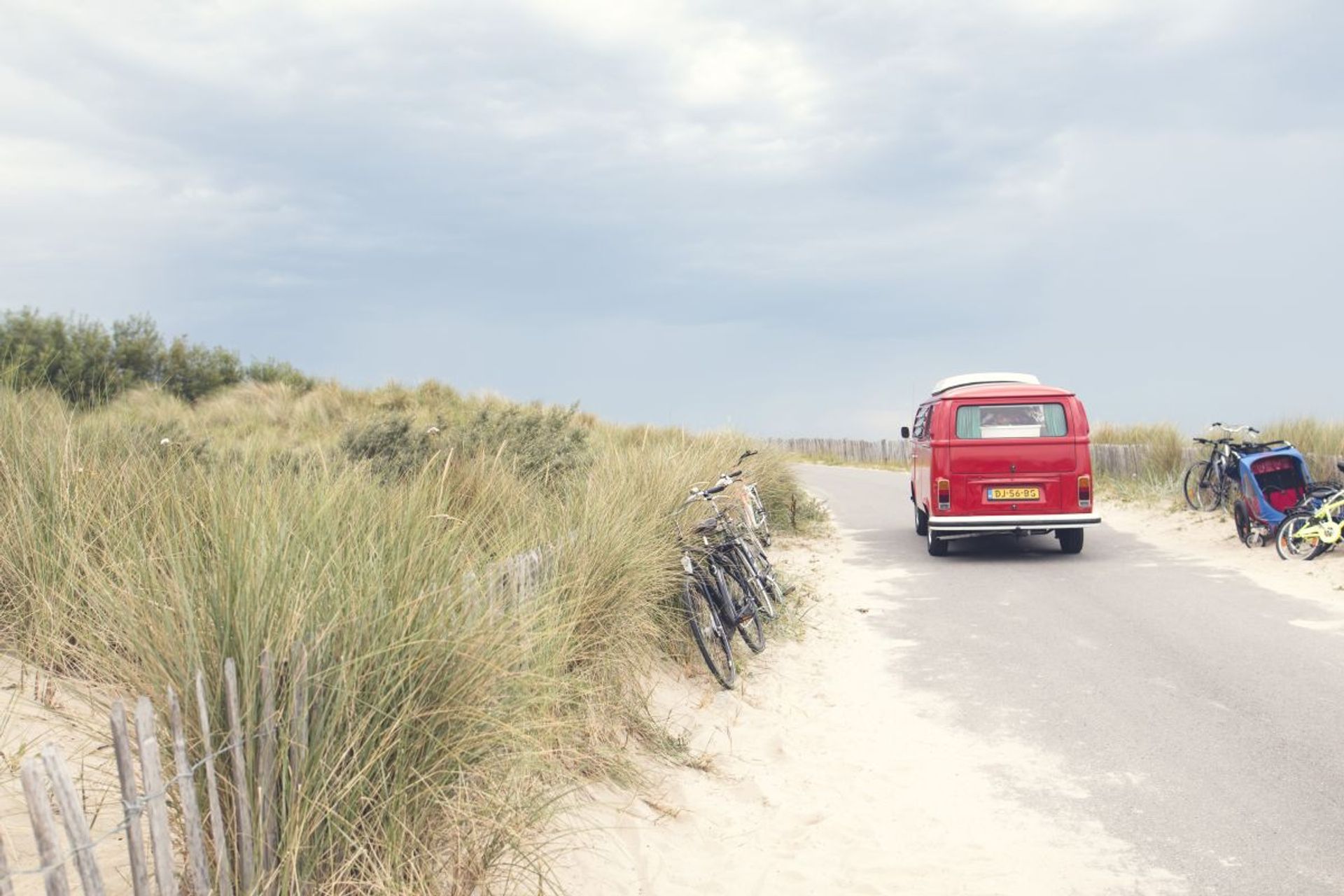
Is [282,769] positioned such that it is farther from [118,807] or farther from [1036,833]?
[1036,833]

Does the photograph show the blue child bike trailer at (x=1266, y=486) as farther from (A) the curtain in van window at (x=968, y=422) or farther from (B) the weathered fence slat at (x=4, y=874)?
(B) the weathered fence slat at (x=4, y=874)

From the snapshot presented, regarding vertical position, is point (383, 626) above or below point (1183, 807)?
above

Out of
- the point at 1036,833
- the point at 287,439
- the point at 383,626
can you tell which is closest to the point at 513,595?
the point at 383,626

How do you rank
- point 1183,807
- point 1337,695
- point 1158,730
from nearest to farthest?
1. point 1183,807
2. point 1158,730
3. point 1337,695

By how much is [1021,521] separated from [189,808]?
1215 cm

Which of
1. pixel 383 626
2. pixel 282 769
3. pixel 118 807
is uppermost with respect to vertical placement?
pixel 383 626

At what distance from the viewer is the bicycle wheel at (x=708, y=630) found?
7.46m

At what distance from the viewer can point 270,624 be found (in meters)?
3.52

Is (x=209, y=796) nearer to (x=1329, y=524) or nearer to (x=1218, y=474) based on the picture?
(x=1329, y=524)

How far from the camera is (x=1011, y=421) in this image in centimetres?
1392

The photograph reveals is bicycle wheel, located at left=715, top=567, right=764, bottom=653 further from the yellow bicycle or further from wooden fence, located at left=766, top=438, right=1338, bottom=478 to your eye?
wooden fence, located at left=766, top=438, right=1338, bottom=478

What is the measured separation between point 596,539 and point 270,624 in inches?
140

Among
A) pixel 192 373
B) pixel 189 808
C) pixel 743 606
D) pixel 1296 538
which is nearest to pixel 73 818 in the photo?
pixel 189 808

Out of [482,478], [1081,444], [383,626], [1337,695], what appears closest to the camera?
[383,626]
